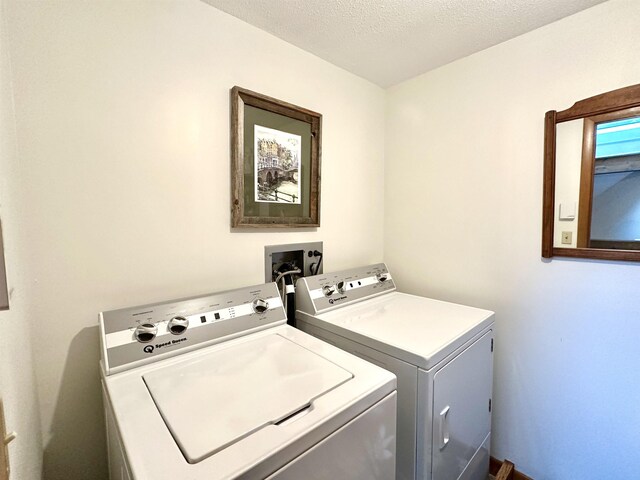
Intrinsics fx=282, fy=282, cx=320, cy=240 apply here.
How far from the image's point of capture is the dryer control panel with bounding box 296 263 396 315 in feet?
4.52

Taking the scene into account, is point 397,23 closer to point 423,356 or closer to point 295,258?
point 295,258

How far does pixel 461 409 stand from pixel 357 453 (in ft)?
2.15

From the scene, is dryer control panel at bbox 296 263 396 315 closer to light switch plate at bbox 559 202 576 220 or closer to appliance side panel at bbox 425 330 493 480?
appliance side panel at bbox 425 330 493 480

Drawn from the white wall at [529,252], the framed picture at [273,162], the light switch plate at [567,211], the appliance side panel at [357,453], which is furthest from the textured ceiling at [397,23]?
the appliance side panel at [357,453]

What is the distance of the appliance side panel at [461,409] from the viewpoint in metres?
1.02

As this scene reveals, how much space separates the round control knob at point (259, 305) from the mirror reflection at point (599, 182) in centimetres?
140

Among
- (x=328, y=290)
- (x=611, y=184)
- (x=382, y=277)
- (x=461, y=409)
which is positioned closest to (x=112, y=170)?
(x=328, y=290)

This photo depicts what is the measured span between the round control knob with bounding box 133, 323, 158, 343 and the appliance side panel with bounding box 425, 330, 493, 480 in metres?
0.97

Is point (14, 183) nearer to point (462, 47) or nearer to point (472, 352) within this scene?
point (472, 352)

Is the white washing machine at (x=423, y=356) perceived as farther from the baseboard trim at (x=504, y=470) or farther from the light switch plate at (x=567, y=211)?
the light switch plate at (x=567, y=211)

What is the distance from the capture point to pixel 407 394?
39.3 inches

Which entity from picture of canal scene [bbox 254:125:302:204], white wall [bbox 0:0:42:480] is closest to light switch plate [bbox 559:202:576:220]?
picture of canal scene [bbox 254:125:302:204]

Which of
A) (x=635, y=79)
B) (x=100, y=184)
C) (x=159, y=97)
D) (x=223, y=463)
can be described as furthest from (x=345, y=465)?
(x=635, y=79)

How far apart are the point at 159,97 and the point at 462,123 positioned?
1.55 metres
